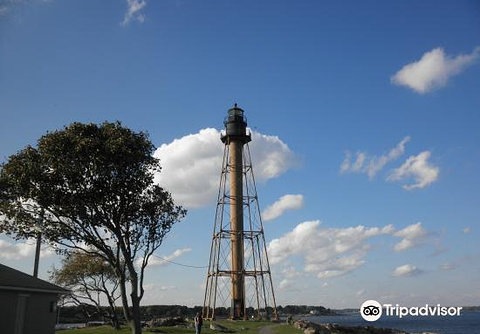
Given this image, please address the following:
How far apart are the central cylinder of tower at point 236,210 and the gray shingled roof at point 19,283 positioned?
26467 millimetres

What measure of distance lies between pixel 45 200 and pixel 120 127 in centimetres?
621

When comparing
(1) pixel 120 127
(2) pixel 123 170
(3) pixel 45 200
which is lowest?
(3) pixel 45 200

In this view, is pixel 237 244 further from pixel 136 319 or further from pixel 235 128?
pixel 136 319

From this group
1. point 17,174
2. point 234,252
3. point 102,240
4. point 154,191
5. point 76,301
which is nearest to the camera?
point 17,174

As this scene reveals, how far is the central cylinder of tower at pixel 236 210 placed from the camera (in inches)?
2254

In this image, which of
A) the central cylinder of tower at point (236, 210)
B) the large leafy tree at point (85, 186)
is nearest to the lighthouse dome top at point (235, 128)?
the central cylinder of tower at point (236, 210)

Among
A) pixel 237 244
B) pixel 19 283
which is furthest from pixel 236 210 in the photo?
pixel 19 283

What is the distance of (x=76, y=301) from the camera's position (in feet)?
155

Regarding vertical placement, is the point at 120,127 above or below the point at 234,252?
above

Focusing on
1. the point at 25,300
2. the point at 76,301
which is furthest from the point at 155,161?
the point at 76,301

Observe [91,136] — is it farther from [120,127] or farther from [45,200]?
[45,200]

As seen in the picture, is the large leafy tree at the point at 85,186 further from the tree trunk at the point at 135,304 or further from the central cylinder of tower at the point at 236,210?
the central cylinder of tower at the point at 236,210

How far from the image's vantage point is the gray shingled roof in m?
28.1

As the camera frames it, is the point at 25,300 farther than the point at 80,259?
No
